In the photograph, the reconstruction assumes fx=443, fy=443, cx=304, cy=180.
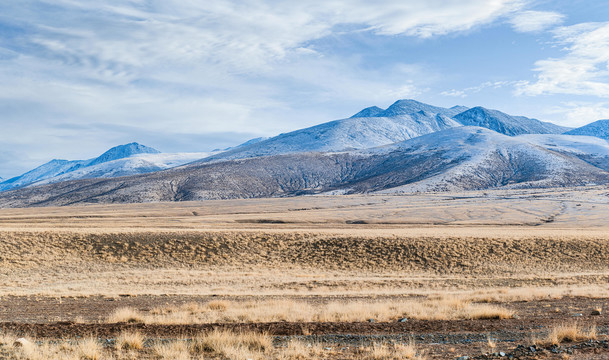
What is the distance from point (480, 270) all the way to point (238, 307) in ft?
75.0

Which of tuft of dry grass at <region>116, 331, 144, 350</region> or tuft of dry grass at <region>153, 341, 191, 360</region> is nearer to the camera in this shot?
tuft of dry grass at <region>153, 341, 191, 360</region>

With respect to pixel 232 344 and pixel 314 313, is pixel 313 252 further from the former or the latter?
pixel 232 344

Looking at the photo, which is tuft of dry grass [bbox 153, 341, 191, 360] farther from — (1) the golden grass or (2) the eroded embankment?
(2) the eroded embankment

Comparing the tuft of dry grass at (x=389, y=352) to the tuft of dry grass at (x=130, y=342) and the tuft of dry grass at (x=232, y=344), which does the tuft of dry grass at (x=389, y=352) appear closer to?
the tuft of dry grass at (x=232, y=344)

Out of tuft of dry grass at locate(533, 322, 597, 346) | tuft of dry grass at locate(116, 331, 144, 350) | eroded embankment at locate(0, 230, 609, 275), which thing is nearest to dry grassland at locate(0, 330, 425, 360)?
tuft of dry grass at locate(116, 331, 144, 350)

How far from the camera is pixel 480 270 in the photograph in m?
33.5

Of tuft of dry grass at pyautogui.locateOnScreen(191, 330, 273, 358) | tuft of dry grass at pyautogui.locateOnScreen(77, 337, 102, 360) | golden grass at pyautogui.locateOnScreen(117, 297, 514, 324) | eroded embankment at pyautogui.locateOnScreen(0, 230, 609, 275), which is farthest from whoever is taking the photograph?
eroded embankment at pyautogui.locateOnScreen(0, 230, 609, 275)

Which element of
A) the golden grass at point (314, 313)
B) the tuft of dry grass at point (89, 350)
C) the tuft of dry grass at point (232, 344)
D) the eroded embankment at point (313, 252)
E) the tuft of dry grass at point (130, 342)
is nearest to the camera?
the tuft of dry grass at point (89, 350)

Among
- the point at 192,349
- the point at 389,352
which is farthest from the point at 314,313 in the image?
the point at 192,349

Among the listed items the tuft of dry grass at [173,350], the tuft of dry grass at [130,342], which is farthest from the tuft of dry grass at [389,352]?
the tuft of dry grass at [130,342]

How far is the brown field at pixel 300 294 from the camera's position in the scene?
10297mm

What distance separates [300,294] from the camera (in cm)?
2239

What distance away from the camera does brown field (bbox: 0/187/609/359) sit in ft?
33.8

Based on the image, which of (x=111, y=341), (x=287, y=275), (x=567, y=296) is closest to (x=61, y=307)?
(x=111, y=341)
